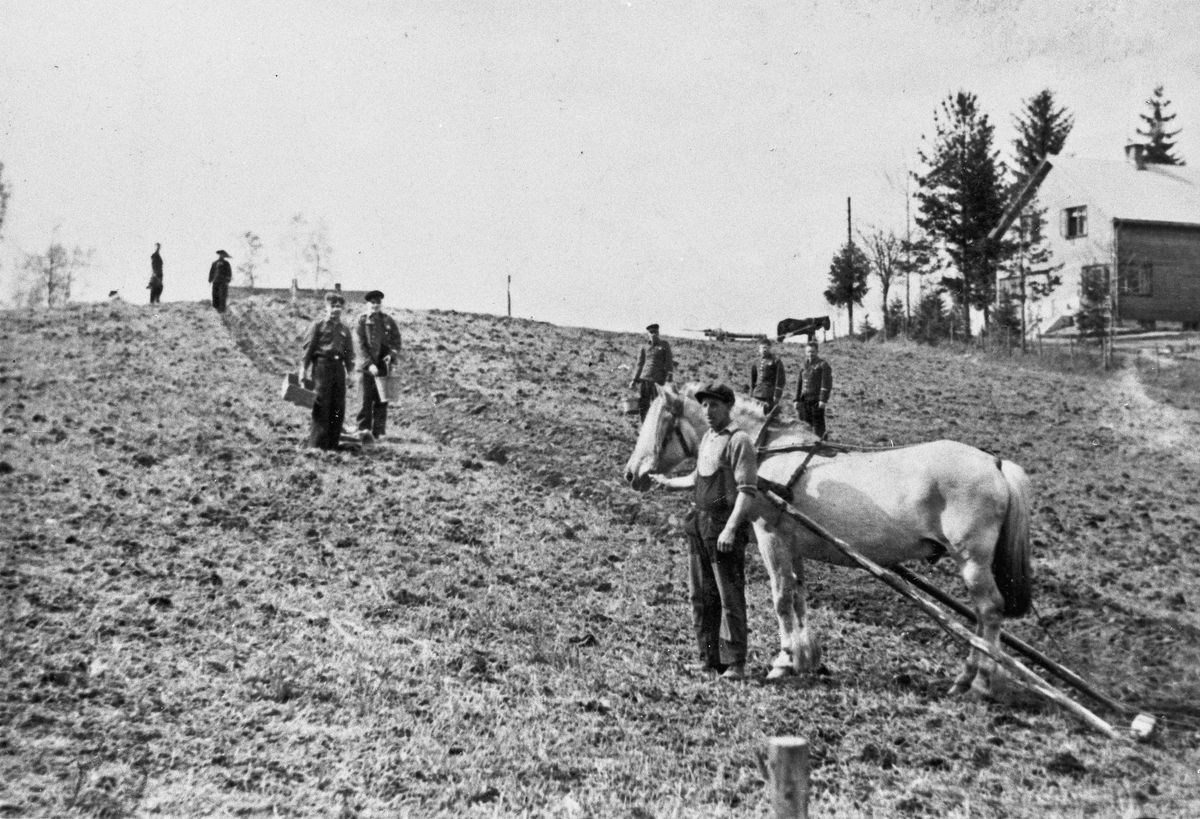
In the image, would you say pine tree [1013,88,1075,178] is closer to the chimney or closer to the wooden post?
the chimney

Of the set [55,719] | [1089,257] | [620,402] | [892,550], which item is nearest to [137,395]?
[620,402]

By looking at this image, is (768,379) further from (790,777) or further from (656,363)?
(790,777)

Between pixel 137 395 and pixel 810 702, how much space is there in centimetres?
1432

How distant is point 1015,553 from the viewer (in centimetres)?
785

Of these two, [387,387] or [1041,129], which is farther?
[1041,129]

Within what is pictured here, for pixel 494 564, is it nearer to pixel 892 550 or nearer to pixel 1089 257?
pixel 892 550

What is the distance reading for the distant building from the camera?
152 ft

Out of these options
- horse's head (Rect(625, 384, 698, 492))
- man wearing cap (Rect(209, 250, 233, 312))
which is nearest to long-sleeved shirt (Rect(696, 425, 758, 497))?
horse's head (Rect(625, 384, 698, 492))

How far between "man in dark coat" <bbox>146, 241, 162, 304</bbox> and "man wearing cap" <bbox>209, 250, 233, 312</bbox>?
164 inches

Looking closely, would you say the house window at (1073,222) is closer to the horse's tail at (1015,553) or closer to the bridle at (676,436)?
the horse's tail at (1015,553)

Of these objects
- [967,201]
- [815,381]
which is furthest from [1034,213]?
[815,381]

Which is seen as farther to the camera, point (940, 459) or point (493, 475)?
point (493, 475)

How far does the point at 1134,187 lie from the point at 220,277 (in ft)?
140

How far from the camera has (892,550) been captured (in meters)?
8.21
